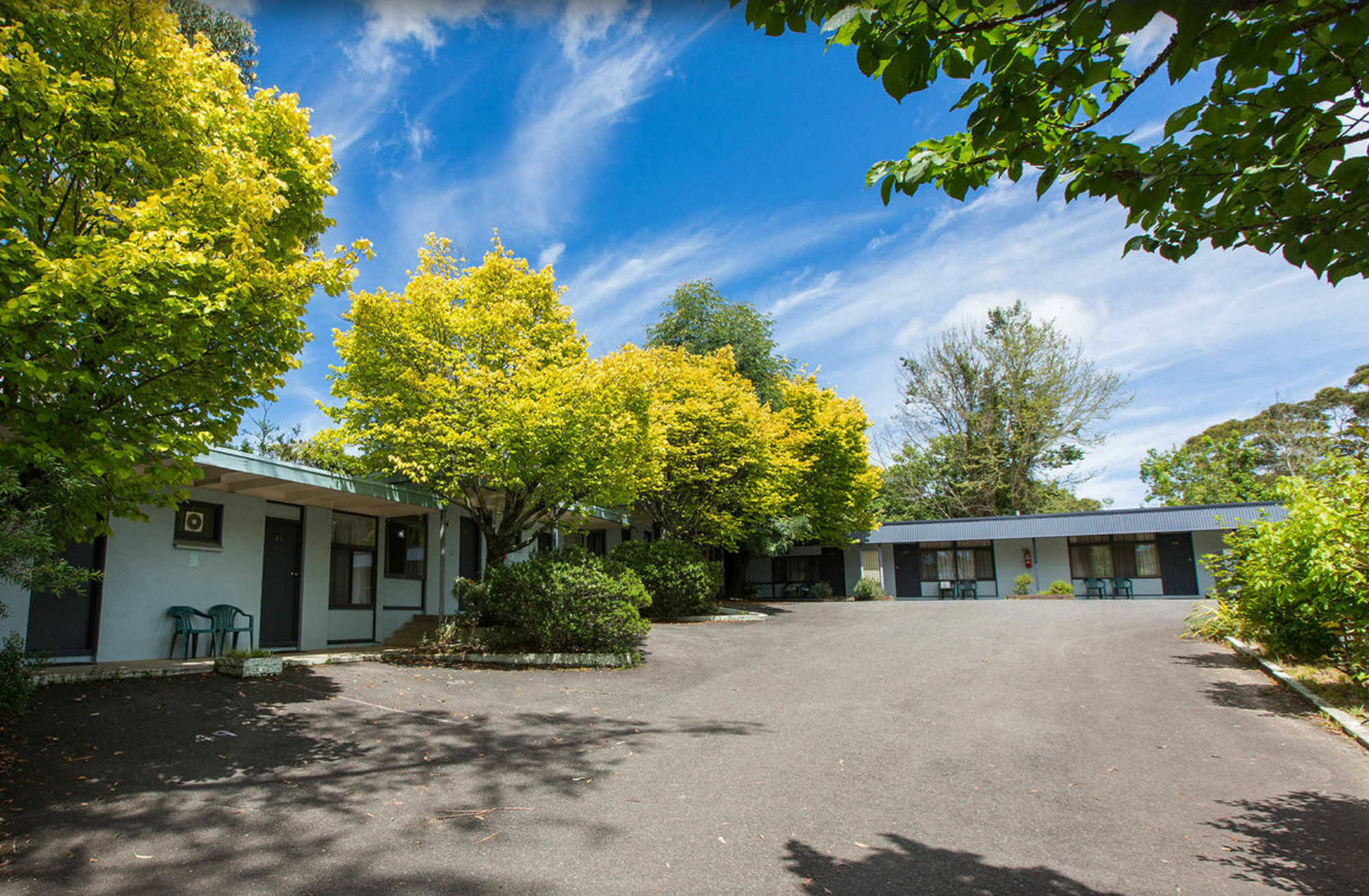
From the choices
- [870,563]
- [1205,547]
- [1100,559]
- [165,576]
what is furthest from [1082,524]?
[165,576]

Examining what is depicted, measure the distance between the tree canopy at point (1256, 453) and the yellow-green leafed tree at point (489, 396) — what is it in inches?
1472

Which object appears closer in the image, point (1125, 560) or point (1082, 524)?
point (1082, 524)

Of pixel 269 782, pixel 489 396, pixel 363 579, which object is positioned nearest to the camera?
pixel 269 782

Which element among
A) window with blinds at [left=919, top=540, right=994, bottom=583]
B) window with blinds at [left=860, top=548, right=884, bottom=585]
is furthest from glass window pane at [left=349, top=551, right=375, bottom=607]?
window with blinds at [left=919, top=540, right=994, bottom=583]

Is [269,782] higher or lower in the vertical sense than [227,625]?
lower

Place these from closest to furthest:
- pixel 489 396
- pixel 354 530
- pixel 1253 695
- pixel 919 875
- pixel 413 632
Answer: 1. pixel 919 875
2. pixel 1253 695
3. pixel 489 396
4. pixel 354 530
5. pixel 413 632

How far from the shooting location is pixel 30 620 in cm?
875

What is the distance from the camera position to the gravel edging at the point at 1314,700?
21.7ft

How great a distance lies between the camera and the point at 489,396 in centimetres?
1150

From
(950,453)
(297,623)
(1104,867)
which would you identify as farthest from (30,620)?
(950,453)

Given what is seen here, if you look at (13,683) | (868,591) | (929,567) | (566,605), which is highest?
(929,567)

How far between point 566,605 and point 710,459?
8.67m

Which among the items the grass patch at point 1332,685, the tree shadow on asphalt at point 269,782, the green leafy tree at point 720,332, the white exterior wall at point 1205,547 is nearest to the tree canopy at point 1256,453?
the white exterior wall at point 1205,547

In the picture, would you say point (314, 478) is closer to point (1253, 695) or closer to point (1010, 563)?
point (1253, 695)
